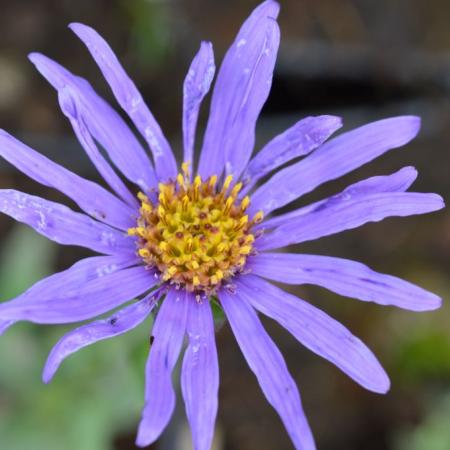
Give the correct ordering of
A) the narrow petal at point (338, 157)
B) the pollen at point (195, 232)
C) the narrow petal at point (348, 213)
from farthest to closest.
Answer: the pollen at point (195, 232) < the narrow petal at point (338, 157) < the narrow petal at point (348, 213)

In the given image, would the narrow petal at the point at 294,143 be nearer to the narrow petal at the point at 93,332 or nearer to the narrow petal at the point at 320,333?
the narrow petal at the point at 320,333

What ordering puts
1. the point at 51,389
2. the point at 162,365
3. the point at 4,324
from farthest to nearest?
the point at 51,389, the point at 162,365, the point at 4,324

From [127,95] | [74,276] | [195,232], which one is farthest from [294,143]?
[74,276]

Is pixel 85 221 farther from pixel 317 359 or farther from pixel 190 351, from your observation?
pixel 317 359

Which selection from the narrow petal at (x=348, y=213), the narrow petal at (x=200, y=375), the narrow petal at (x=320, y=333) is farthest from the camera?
the narrow petal at (x=348, y=213)

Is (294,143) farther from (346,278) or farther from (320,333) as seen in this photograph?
(320,333)

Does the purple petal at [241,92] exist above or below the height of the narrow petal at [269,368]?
above

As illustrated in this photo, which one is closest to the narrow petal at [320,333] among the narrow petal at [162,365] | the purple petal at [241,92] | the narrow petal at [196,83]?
the narrow petal at [162,365]
